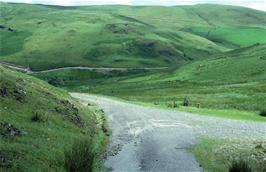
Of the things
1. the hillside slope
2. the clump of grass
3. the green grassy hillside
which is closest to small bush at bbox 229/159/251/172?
the clump of grass

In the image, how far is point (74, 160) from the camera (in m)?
24.2

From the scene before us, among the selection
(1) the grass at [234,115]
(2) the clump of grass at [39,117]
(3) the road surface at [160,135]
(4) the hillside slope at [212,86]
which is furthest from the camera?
(4) the hillside slope at [212,86]

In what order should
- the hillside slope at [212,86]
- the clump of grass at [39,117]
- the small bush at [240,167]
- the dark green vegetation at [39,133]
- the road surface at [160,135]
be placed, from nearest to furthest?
the dark green vegetation at [39,133]
the small bush at [240,167]
the road surface at [160,135]
the clump of grass at [39,117]
the hillside slope at [212,86]

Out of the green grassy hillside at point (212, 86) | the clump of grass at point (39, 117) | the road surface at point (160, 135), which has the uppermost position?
the clump of grass at point (39, 117)

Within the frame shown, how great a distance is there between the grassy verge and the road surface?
2.67ft

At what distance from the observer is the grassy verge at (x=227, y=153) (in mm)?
30834

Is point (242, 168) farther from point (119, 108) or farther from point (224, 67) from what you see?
point (224, 67)

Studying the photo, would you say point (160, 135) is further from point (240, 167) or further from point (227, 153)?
point (240, 167)

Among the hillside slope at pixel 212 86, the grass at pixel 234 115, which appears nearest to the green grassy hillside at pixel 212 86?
the hillside slope at pixel 212 86

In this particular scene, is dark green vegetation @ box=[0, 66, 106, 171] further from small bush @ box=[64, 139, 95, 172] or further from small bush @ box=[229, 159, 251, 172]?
small bush @ box=[229, 159, 251, 172]

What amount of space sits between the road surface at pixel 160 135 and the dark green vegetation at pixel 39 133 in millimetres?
1818

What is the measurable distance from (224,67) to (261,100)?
76387mm

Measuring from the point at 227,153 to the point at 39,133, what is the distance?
1289cm

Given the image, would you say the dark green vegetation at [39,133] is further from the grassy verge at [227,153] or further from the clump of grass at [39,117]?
the grassy verge at [227,153]
